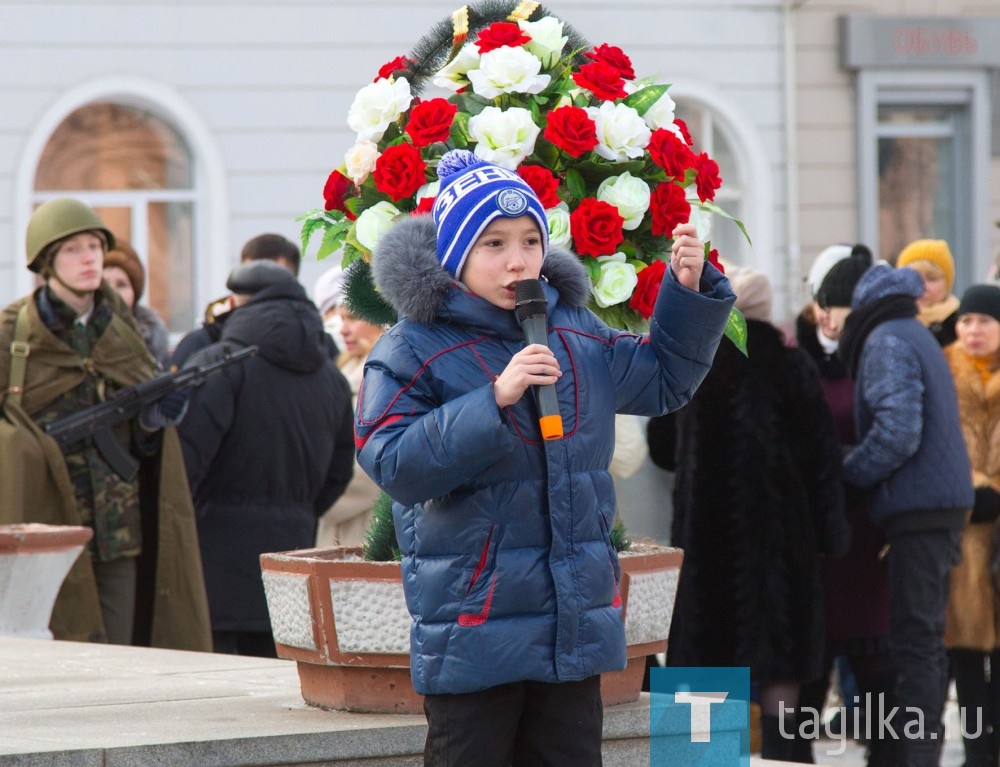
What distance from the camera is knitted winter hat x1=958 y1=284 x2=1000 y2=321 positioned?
693 cm

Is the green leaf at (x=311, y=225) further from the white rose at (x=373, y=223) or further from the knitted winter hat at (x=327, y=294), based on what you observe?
the knitted winter hat at (x=327, y=294)

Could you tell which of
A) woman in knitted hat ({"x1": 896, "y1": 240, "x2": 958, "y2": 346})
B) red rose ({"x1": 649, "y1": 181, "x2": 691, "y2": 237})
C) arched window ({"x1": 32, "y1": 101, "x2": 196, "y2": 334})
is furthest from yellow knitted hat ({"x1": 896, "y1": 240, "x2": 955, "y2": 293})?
arched window ({"x1": 32, "y1": 101, "x2": 196, "y2": 334})

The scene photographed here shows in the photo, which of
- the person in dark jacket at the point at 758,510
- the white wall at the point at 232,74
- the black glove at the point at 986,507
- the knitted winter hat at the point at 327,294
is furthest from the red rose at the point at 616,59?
the white wall at the point at 232,74

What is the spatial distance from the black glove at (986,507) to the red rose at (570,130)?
3.34 metres

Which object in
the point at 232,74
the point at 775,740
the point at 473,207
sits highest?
the point at 232,74

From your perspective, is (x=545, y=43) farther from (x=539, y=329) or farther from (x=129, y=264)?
(x=129, y=264)

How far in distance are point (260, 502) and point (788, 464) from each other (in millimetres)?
1821

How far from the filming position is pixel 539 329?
3.24 m

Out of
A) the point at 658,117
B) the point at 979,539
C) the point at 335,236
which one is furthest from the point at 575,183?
the point at 979,539

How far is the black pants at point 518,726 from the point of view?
3305 millimetres

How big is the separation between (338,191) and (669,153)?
76 centimetres

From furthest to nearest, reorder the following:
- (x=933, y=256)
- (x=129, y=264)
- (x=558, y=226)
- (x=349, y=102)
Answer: (x=349, y=102) < (x=933, y=256) < (x=129, y=264) < (x=558, y=226)

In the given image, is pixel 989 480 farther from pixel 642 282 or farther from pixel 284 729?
pixel 284 729

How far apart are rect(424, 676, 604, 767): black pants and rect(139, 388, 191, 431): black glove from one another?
10.2 feet
